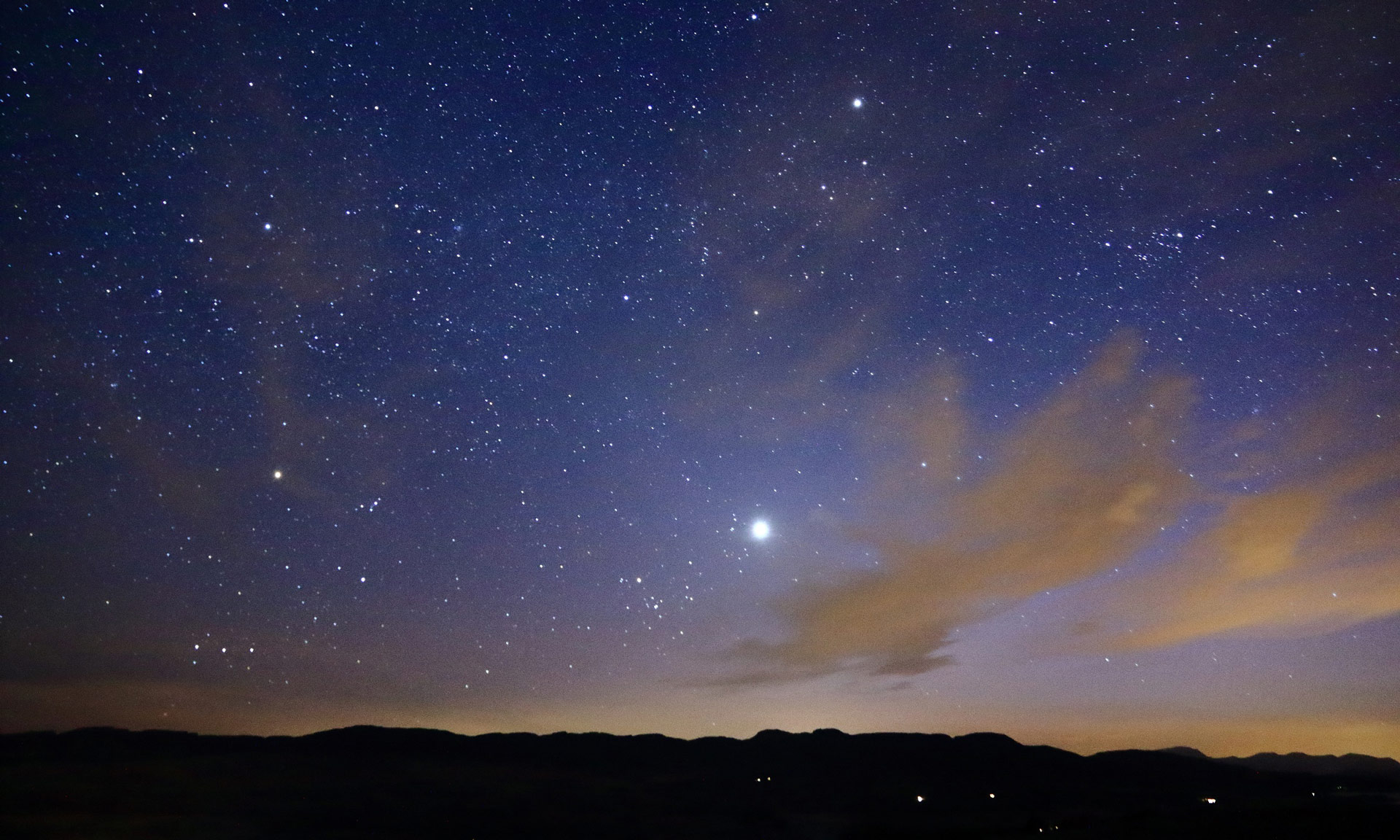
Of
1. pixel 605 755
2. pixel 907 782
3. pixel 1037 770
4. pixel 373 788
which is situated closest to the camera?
pixel 373 788

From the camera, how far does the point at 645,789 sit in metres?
82.2

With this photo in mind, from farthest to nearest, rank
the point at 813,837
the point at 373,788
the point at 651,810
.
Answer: the point at 373,788
the point at 651,810
the point at 813,837

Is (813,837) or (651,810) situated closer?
(813,837)

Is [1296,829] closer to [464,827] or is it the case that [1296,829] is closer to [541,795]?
[464,827]

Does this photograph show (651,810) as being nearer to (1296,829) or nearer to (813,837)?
(813,837)

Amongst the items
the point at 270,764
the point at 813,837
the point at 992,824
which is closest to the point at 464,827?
the point at 813,837

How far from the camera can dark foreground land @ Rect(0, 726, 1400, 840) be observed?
47531 millimetres

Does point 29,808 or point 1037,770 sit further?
point 1037,770

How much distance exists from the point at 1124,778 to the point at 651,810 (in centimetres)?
6017

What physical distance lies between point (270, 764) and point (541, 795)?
33481 mm

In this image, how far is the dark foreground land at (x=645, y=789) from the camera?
47.5 metres

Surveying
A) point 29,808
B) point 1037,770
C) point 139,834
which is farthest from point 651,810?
point 1037,770

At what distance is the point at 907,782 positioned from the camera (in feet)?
296

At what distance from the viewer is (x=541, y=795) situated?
72.3 meters
